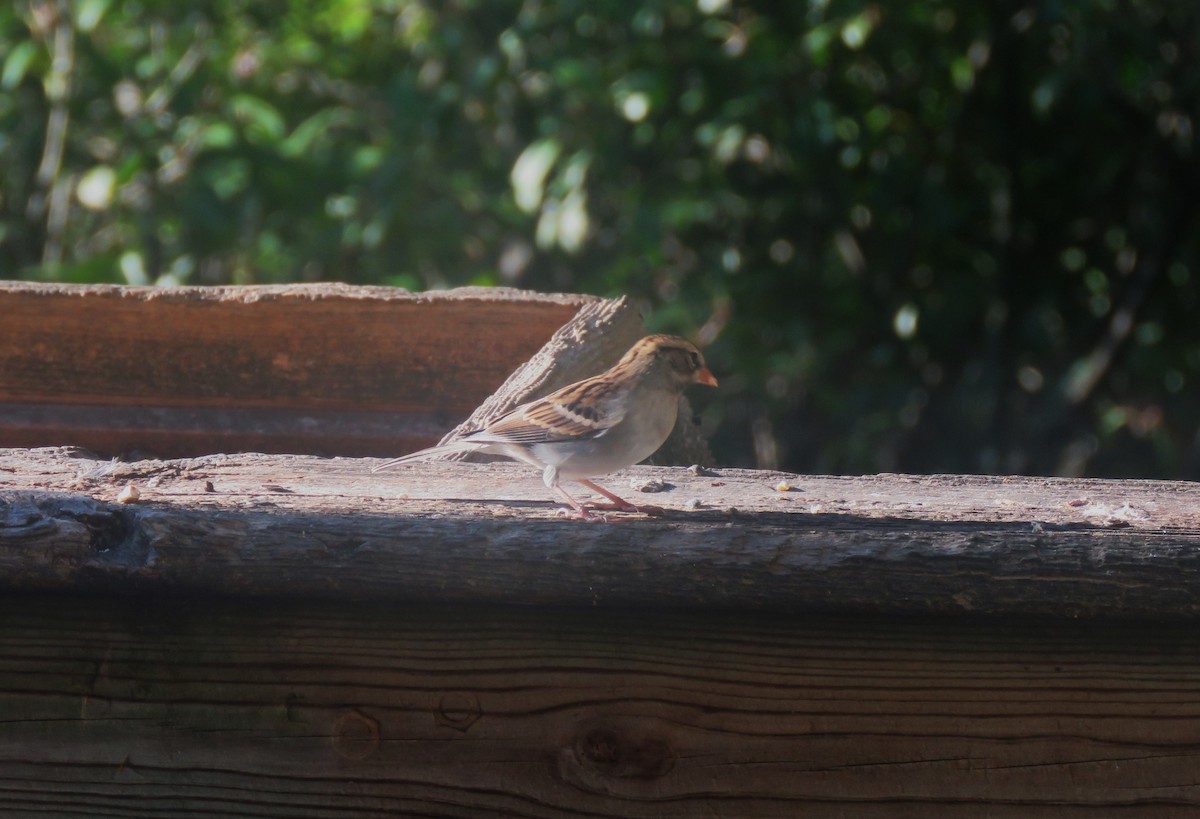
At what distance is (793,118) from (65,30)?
11.5 ft

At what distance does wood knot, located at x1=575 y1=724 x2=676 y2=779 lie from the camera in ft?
4.93

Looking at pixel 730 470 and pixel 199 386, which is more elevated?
pixel 199 386

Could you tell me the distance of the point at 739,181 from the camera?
253 inches

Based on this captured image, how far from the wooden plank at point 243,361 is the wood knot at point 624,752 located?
148 centimetres

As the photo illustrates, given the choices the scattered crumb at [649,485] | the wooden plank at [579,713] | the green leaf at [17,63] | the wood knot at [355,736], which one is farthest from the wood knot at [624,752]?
the green leaf at [17,63]

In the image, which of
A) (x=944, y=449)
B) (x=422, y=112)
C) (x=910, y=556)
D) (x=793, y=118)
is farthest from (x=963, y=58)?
(x=910, y=556)

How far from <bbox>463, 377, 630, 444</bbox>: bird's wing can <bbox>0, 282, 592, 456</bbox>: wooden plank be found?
0.34 m

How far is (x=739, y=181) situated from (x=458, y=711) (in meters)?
5.19

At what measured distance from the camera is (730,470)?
7.80 feet

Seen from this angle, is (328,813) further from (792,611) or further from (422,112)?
(422,112)

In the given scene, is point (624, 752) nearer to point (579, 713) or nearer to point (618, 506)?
point (579, 713)

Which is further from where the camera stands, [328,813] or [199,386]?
[199,386]

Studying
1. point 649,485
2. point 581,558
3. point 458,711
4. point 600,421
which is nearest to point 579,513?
point 581,558

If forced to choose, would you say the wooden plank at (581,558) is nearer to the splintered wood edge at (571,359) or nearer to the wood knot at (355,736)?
the wood knot at (355,736)
